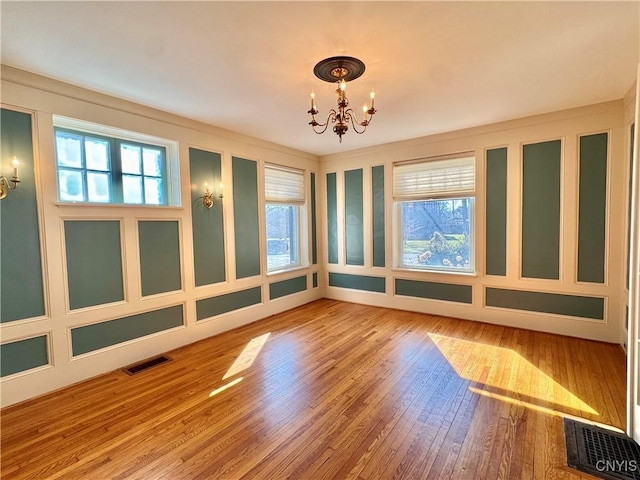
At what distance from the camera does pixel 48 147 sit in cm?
268

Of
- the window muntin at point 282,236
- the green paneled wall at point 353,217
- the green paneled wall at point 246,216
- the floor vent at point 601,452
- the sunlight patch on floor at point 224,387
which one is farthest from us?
the green paneled wall at point 353,217

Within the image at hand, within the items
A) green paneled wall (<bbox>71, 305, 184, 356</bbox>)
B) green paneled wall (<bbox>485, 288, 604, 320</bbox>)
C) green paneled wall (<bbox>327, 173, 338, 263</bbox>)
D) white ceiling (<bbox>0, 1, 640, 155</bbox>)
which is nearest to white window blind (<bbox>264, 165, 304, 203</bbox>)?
green paneled wall (<bbox>327, 173, 338, 263</bbox>)

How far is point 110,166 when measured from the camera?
3205 mm

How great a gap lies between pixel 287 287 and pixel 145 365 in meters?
2.40

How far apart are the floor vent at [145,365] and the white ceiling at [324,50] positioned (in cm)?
277

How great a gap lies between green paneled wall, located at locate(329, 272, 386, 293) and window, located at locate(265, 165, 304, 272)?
0.78m

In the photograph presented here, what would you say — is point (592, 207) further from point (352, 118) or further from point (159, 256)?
point (159, 256)

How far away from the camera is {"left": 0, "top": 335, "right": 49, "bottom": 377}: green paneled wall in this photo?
8.13 ft

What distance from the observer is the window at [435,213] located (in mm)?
4414

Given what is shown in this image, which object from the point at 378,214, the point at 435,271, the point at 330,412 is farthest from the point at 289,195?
the point at 330,412

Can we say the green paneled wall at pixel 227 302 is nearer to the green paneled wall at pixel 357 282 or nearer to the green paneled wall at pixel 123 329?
the green paneled wall at pixel 123 329

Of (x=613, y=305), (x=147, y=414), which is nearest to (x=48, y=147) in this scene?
(x=147, y=414)

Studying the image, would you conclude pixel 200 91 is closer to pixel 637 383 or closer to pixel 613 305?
pixel 637 383

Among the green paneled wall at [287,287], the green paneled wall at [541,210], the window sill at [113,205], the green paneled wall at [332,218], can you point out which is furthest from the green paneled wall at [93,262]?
the green paneled wall at [541,210]
